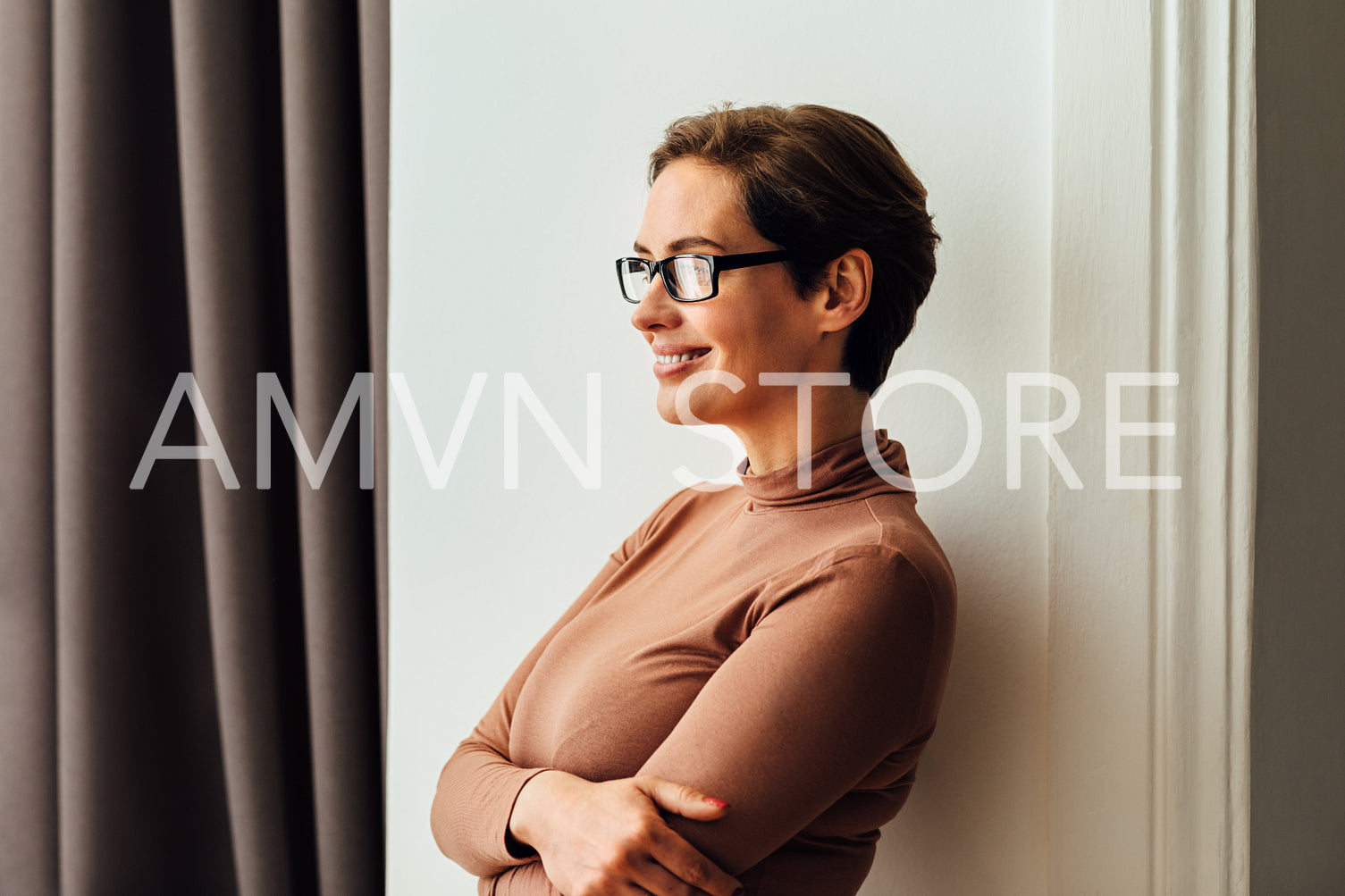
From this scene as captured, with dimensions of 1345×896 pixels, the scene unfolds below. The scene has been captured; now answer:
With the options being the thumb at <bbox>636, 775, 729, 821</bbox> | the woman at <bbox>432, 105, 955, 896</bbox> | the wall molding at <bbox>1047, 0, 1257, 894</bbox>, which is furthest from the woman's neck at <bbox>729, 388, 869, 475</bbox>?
the thumb at <bbox>636, 775, 729, 821</bbox>

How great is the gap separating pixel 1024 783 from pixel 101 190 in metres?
1.73

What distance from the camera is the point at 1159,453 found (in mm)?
968

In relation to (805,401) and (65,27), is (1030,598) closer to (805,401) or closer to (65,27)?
(805,401)

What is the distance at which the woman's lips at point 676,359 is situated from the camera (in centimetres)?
96

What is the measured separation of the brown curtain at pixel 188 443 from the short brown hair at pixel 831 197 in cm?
91

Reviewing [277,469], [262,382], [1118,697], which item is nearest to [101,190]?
[262,382]

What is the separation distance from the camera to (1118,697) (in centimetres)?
98

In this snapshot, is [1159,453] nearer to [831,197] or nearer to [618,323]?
[831,197]

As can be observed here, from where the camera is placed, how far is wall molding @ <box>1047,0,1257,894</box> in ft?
3.10

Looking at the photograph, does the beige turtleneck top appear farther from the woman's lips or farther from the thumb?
the woman's lips

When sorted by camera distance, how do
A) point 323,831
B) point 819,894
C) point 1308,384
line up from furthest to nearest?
point 323,831 < point 1308,384 < point 819,894

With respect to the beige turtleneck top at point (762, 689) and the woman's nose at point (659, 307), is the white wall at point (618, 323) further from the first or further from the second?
the woman's nose at point (659, 307)

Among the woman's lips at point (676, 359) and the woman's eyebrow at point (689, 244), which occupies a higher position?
the woman's eyebrow at point (689, 244)

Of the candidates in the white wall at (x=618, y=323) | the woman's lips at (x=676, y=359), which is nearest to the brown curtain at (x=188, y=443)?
the white wall at (x=618, y=323)
